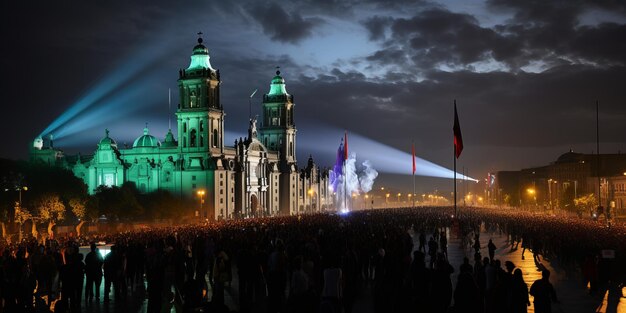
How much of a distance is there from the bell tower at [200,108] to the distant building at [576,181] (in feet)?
160

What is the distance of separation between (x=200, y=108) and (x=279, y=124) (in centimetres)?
3679

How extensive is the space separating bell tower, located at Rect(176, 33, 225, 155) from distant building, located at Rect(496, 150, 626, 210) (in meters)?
48.7

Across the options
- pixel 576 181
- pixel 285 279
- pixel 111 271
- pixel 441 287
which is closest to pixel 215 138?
pixel 576 181

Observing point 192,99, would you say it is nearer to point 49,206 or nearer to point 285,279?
point 49,206

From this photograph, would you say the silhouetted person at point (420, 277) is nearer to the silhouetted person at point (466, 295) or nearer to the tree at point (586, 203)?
the silhouetted person at point (466, 295)

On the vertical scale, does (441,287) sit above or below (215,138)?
below

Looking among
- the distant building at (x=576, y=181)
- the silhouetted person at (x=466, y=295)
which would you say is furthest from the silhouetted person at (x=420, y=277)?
the distant building at (x=576, y=181)

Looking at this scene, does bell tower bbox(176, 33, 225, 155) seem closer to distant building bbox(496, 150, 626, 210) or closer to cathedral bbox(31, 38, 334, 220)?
cathedral bbox(31, 38, 334, 220)

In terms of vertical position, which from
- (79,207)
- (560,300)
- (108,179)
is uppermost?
(108,179)

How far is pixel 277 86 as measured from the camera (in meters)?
132

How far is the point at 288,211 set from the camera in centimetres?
12481

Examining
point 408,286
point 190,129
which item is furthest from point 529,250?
point 190,129

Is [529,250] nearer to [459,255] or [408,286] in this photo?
[459,255]

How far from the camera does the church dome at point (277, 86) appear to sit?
13175cm
